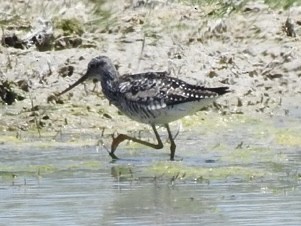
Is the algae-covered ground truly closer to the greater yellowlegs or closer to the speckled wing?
the greater yellowlegs

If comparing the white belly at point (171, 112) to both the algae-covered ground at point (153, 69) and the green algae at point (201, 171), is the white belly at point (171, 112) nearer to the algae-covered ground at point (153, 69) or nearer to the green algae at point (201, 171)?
the algae-covered ground at point (153, 69)

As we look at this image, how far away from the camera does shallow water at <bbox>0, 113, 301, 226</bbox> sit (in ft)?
30.7

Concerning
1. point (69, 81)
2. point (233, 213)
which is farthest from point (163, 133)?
point (233, 213)

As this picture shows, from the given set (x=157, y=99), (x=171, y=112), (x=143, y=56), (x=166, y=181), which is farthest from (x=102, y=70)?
(x=166, y=181)

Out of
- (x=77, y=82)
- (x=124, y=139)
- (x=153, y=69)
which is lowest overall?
(x=124, y=139)

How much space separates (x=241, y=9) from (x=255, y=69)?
4.53ft

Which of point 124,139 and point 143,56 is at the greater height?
point 143,56

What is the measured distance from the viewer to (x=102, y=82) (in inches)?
533

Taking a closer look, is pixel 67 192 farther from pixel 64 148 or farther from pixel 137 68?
pixel 137 68

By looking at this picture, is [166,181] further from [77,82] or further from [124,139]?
[77,82]

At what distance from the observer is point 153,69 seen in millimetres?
15539

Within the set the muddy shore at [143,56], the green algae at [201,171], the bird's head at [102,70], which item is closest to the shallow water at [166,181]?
the green algae at [201,171]

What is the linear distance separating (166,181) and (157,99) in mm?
2001

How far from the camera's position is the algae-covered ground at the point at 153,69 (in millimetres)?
11438
